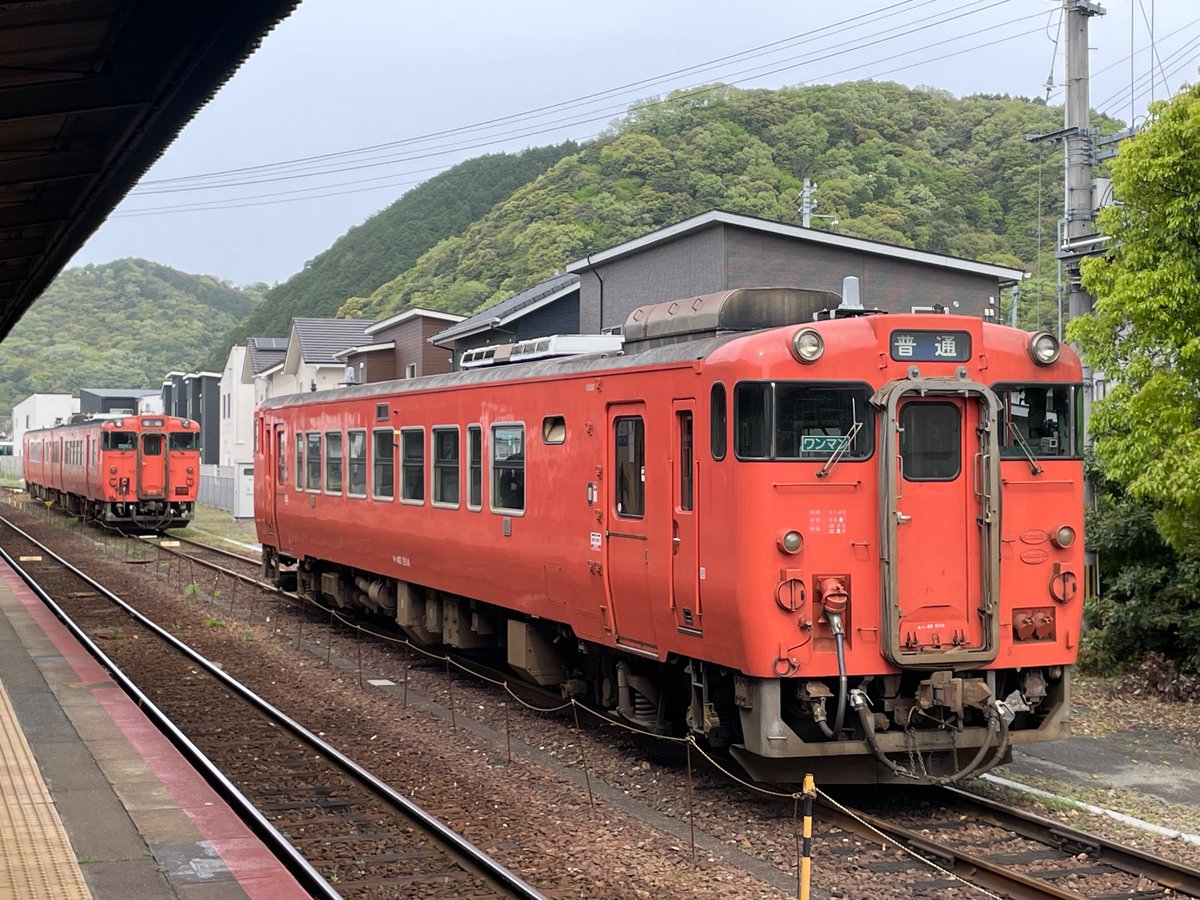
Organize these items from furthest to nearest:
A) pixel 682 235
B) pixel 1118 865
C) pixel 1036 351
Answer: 1. pixel 682 235
2. pixel 1036 351
3. pixel 1118 865

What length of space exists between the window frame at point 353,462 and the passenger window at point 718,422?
301 inches

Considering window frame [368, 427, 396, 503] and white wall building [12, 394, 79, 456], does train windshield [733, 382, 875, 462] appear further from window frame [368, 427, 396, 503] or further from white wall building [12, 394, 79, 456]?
white wall building [12, 394, 79, 456]

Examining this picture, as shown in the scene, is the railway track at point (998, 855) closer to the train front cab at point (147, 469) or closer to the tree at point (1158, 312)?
the tree at point (1158, 312)

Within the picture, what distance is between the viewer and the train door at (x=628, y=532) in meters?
9.34

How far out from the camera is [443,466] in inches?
522

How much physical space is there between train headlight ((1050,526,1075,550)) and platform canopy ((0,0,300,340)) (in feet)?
18.3

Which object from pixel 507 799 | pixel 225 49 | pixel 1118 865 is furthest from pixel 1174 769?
pixel 225 49

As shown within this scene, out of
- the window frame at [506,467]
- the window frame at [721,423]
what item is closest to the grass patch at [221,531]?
the window frame at [506,467]

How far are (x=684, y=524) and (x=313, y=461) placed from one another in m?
9.73

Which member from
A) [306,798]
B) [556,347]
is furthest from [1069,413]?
[306,798]

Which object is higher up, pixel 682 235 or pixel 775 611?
pixel 682 235

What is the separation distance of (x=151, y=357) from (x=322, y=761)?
127m

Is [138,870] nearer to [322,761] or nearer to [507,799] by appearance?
[507,799]

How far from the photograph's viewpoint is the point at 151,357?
12950cm
